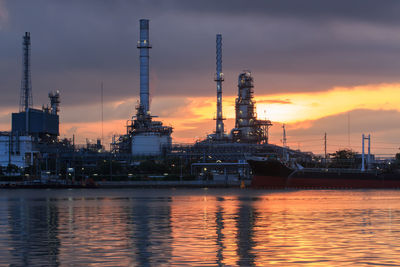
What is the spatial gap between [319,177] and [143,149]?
64611 millimetres

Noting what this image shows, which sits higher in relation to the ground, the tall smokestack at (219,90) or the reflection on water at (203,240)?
the tall smokestack at (219,90)

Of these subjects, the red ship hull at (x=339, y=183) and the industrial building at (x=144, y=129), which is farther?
the industrial building at (x=144, y=129)

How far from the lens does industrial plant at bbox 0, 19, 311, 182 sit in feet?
568

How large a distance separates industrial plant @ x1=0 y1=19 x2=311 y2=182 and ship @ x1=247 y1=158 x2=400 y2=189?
107 feet

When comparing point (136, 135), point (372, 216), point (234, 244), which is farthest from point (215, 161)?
point (234, 244)

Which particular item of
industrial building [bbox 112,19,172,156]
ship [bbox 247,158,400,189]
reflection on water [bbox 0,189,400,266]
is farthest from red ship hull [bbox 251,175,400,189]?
reflection on water [bbox 0,189,400,266]

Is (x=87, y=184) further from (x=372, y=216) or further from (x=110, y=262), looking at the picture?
(x=110, y=262)

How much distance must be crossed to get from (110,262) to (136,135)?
6177 inches

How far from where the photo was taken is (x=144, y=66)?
176 meters

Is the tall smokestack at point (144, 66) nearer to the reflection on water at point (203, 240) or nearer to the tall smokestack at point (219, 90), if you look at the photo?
the tall smokestack at point (219, 90)

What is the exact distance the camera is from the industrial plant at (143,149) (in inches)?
6816

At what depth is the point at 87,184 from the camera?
Result: 493ft

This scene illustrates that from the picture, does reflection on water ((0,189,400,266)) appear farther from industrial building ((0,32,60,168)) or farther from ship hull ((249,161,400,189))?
industrial building ((0,32,60,168))

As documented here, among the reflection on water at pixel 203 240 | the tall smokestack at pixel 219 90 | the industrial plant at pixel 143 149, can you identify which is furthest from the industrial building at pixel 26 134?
the reflection on water at pixel 203 240
